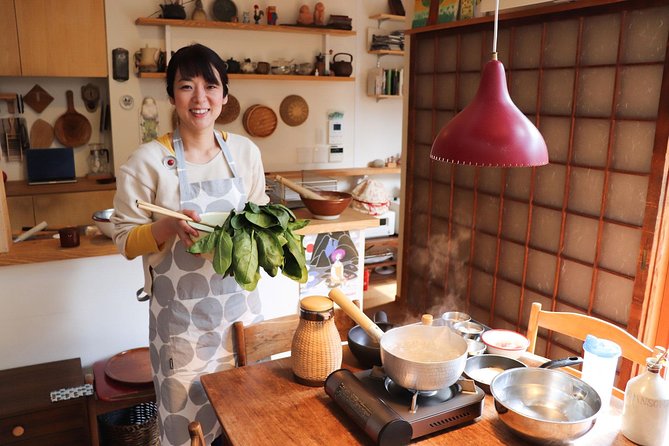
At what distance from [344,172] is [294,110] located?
73 cm

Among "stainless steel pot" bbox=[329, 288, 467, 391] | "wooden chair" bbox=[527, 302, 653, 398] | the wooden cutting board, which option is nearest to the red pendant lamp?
"stainless steel pot" bbox=[329, 288, 467, 391]

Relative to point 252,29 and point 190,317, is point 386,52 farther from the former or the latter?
point 190,317

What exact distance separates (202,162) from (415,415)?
972 millimetres

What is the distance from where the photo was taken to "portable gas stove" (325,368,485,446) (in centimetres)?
112

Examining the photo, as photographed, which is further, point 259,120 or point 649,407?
point 259,120

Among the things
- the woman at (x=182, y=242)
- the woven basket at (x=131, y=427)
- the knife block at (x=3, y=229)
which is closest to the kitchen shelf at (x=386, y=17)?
the woman at (x=182, y=242)

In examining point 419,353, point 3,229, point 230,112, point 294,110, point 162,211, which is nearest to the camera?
point 419,353

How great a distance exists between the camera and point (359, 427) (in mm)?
1174

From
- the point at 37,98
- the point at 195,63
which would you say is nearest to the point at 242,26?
the point at 37,98

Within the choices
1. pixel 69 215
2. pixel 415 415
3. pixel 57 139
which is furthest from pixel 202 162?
pixel 57 139

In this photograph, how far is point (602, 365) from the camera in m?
1.33

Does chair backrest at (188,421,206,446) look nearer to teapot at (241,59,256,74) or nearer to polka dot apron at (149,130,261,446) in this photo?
polka dot apron at (149,130,261,446)

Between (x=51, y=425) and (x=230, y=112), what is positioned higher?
A: (x=230, y=112)

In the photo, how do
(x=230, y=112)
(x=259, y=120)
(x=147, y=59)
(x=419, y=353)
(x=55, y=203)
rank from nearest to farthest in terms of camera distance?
(x=419, y=353), (x=55, y=203), (x=147, y=59), (x=230, y=112), (x=259, y=120)
